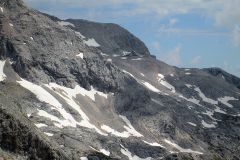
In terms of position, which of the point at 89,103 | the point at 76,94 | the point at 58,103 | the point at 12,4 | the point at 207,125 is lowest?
the point at 207,125

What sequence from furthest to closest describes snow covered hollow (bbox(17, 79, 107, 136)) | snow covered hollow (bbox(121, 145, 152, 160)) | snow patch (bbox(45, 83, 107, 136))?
snow patch (bbox(45, 83, 107, 136)) → snow covered hollow (bbox(17, 79, 107, 136)) → snow covered hollow (bbox(121, 145, 152, 160))

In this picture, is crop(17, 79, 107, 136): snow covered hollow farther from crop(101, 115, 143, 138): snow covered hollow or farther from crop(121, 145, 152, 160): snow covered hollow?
crop(121, 145, 152, 160): snow covered hollow

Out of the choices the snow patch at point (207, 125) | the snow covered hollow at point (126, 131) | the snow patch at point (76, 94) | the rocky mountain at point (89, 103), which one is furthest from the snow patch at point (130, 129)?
the snow patch at point (207, 125)

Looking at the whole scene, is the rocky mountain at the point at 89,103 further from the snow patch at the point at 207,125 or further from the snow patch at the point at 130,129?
the snow patch at the point at 130,129

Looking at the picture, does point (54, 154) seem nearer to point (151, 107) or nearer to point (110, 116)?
point (110, 116)

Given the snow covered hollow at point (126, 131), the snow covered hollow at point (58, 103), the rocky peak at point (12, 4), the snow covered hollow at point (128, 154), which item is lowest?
the snow covered hollow at point (128, 154)

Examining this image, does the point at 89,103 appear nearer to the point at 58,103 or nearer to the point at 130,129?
the point at 130,129

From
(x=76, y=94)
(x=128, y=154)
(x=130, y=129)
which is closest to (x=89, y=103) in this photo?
(x=76, y=94)

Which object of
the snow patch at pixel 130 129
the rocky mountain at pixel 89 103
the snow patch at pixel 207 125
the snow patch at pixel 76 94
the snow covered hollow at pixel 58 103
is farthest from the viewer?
the snow patch at pixel 207 125

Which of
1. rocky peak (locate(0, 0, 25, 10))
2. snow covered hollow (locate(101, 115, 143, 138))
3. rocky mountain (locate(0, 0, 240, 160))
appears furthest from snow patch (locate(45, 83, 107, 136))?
rocky peak (locate(0, 0, 25, 10))

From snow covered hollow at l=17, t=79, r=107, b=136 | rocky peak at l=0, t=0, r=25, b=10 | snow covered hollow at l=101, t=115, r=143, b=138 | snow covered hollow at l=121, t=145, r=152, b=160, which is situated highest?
rocky peak at l=0, t=0, r=25, b=10

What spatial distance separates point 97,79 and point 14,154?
458ft

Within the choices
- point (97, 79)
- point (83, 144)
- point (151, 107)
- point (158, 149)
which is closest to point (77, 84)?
point (97, 79)

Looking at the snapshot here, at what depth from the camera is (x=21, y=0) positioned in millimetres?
192000
